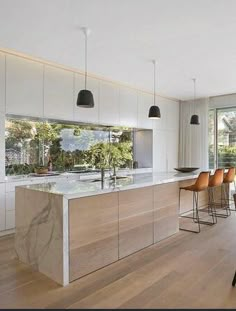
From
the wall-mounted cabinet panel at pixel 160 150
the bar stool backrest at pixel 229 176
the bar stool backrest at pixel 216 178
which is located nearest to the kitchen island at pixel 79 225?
the bar stool backrest at pixel 216 178

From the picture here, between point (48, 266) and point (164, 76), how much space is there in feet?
13.4

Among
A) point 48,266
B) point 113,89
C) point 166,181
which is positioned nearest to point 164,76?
point 113,89

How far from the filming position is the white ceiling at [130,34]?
8.98ft

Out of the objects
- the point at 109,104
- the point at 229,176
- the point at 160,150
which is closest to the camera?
the point at 229,176

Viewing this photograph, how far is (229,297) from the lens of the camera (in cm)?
232

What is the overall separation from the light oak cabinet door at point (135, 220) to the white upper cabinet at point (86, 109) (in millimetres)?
2244

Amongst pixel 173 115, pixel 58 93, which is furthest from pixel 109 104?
pixel 173 115

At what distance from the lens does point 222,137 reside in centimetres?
718

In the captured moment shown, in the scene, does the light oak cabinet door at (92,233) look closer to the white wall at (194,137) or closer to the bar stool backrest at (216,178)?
the bar stool backrest at (216,178)

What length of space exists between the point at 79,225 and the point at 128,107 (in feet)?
13.2

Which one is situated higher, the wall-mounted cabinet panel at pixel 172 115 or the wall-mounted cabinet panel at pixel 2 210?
the wall-mounted cabinet panel at pixel 172 115

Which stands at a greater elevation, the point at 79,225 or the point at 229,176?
the point at 229,176

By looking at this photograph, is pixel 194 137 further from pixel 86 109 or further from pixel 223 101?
pixel 86 109

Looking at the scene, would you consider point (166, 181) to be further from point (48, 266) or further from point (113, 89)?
point (113, 89)
